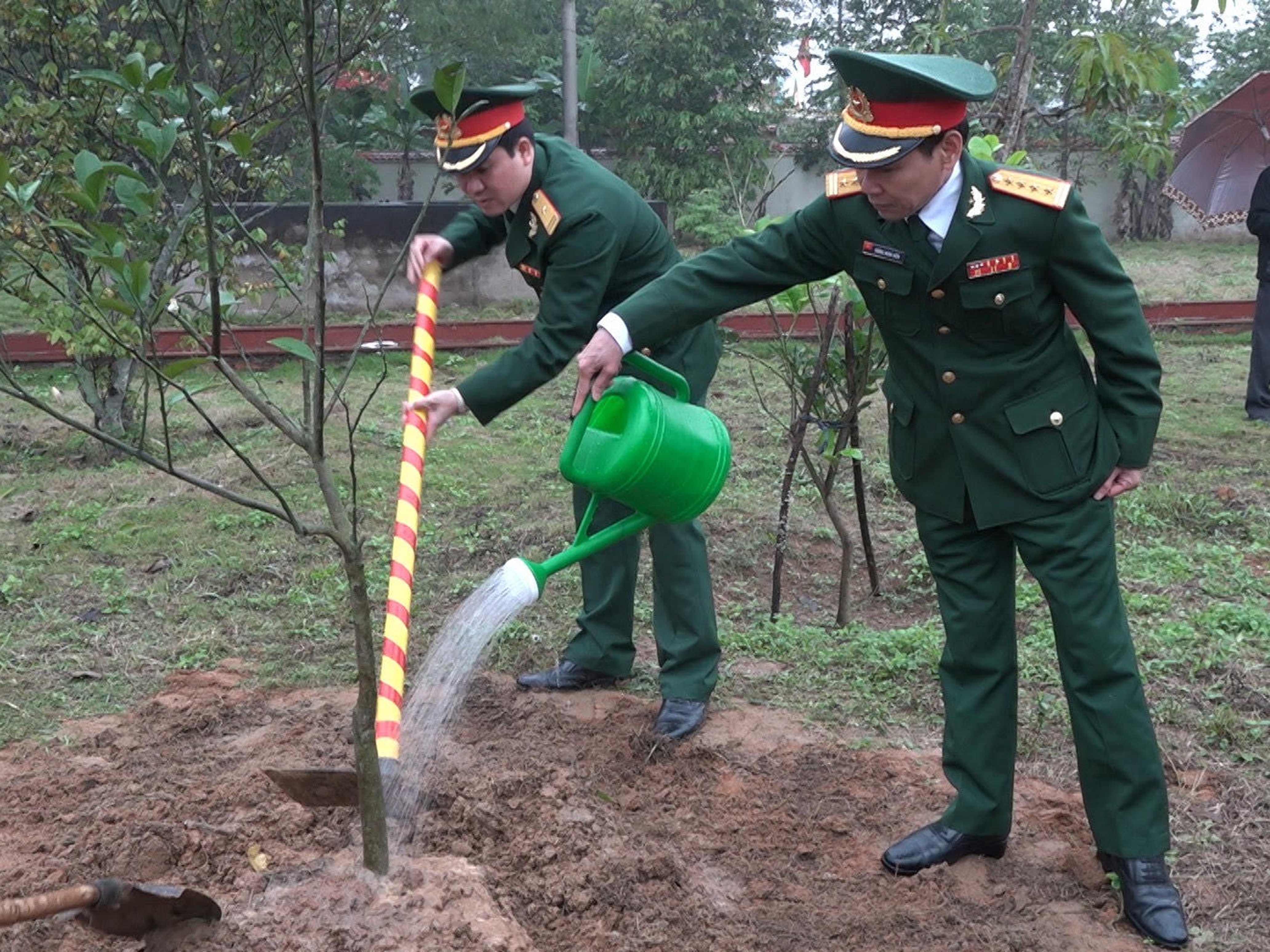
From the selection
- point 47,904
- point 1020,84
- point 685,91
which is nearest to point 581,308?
point 47,904

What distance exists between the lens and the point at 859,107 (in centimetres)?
249

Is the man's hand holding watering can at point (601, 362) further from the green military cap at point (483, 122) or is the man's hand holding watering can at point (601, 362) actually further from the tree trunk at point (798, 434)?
the tree trunk at point (798, 434)

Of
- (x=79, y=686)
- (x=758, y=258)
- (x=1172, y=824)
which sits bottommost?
(x=79, y=686)

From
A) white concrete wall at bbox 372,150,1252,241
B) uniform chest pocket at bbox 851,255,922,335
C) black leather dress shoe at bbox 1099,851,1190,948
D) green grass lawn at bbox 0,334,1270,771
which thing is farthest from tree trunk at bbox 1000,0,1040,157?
white concrete wall at bbox 372,150,1252,241

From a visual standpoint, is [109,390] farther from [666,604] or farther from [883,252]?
[883,252]

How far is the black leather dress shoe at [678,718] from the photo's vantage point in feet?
11.8

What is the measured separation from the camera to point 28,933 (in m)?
2.61

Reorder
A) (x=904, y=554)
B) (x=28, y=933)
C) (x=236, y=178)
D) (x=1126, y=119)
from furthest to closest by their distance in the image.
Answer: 1. (x=236, y=178)
2. (x=1126, y=119)
3. (x=904, y=554)
4. (x=28, y=933)

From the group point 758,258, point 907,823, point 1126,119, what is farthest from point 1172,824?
point 1126,119

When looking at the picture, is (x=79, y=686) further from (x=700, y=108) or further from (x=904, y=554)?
(x=700, y=108)

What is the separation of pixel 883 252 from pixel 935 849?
1.34 metres

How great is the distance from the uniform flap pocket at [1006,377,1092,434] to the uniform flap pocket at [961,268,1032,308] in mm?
209

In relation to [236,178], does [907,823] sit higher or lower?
lower

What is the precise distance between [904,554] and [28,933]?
3.71 meters
